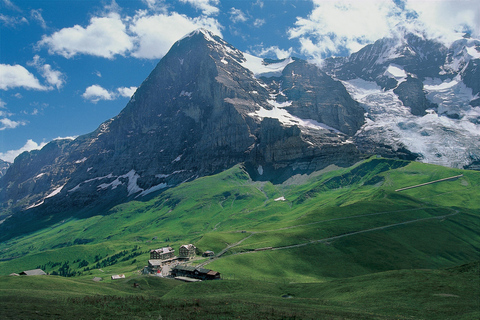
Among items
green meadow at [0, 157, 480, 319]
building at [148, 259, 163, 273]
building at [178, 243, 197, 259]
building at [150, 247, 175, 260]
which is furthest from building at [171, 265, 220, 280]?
building at [150, 247, 175, 260]

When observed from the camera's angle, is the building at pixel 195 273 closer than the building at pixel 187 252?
Yes

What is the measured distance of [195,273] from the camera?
382ft

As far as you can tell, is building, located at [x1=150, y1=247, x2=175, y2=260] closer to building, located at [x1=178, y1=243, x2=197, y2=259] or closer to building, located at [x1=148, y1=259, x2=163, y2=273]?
building, located at [x1=178, y1=243, x2=197, y2=259]

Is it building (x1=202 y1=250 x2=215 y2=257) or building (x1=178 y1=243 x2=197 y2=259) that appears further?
building (x1=178 y1=243 x2=197 y2=259)

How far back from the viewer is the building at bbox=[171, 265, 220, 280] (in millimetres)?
Result: 111938

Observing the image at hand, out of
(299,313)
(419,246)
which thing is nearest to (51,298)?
(299,313)

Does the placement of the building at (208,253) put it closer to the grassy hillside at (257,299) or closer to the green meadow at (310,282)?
the green meadow at (310,282)

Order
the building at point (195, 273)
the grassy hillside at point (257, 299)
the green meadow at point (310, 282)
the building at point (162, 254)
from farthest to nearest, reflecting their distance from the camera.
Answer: the building at point (162, 254)
the building at point (195, 273)
the green meadow at point (310, 282)
the grassy hillside at point (257, 299)

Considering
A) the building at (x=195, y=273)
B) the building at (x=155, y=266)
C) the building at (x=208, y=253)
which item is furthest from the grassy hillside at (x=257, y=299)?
the building at (x=208, y=253)

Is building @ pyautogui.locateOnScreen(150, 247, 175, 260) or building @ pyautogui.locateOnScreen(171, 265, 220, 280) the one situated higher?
building @ pyautogui.locateOnScreen(150, 247, 175, 260)

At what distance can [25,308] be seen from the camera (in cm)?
5262

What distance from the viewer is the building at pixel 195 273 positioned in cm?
11194

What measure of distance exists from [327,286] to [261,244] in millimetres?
65006

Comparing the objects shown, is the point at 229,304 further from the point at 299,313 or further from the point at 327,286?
the point at 327,286
